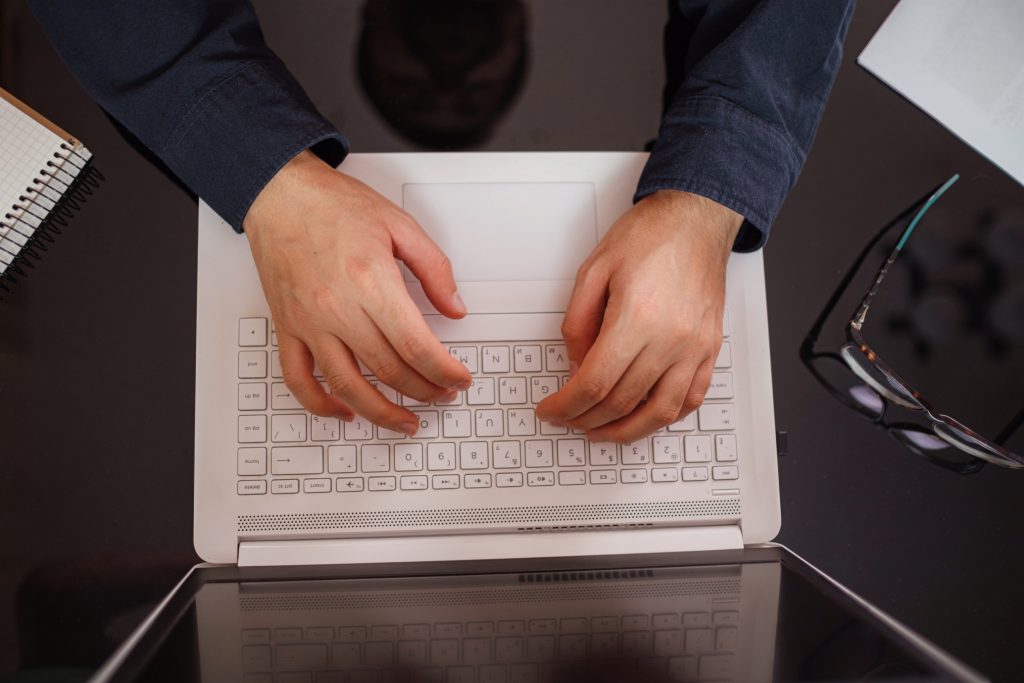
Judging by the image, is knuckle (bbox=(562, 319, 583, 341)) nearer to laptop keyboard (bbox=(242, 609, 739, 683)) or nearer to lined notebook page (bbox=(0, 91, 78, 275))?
laptop keyboard (bbox=(242, 609, 739, 683))

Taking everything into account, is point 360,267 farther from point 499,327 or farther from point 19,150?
point 19,150

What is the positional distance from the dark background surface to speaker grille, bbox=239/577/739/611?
153 mm

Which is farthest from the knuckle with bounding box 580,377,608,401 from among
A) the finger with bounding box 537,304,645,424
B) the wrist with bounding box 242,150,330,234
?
the wrist with bounding box 242,150,330,234

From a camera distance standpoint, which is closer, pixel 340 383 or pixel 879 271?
pixel 340 383

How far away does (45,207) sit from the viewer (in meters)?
0.70

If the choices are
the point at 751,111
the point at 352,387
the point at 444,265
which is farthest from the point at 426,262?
the point at 751,111

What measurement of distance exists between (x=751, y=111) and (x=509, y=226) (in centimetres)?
26

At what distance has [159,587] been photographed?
665 millimetres

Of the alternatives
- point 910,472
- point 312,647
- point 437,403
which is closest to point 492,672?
point 312,647

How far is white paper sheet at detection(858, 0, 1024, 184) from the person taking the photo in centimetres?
76

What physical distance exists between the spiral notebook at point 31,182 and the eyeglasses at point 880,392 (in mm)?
804

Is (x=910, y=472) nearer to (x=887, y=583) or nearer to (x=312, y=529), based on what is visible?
(x=887, y=583)

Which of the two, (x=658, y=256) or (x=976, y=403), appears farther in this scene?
(x=976, y=403)

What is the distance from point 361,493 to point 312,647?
0.50 ft
